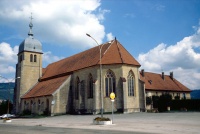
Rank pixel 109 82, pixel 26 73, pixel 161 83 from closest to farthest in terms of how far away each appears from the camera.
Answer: pixel 109 82 < pixel 26 73 < pixel 161 83

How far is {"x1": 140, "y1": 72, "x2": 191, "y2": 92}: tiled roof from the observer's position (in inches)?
2217

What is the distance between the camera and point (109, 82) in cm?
3906

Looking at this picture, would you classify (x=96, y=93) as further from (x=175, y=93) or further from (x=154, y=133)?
(x=175, y=93)

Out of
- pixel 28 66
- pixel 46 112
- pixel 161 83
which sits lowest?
pixel 46 112

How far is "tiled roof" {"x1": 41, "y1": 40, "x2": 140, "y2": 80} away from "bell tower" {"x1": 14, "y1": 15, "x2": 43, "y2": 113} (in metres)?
7.50

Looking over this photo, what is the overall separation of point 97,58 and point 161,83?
25.5 meters

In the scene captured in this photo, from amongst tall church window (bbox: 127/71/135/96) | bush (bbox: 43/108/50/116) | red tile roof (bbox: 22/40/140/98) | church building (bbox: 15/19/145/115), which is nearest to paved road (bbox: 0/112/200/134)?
church building (bbox: 15/19/145/115)

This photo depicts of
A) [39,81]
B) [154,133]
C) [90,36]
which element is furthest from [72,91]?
[154,133]

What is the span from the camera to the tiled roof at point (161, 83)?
2217 inches

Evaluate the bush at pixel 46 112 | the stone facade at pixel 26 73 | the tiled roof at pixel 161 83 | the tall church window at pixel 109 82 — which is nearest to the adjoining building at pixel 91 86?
the tall church window at pixel 109 82

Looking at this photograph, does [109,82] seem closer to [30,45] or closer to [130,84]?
[130,84]

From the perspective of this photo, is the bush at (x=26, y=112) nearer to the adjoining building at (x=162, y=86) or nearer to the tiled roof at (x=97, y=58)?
the tiled roof at (x=97, y=58)

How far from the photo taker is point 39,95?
46.8 metres

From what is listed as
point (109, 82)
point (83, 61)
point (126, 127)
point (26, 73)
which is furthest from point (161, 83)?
point (126, 127)
